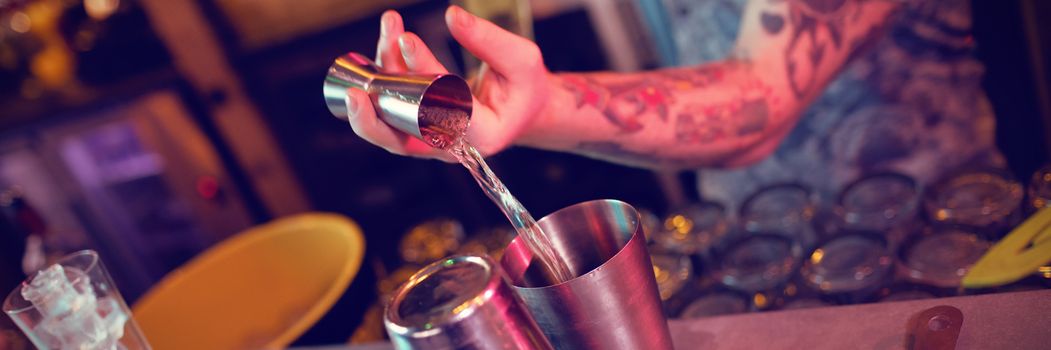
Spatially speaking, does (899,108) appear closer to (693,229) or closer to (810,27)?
(810,27)

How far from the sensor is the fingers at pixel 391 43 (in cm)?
109

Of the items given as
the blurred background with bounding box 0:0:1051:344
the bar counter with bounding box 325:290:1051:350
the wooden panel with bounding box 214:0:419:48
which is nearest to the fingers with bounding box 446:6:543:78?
the bar counter with bounding box 325:290:1051:350

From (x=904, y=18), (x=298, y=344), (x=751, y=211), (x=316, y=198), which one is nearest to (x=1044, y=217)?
(x=751, y=211)

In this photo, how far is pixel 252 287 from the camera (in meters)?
2.15

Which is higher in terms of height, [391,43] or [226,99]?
[391,43]

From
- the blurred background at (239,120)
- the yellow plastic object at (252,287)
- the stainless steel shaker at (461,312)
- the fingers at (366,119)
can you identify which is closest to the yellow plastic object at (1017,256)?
the stainless steel shaker at (461,312)

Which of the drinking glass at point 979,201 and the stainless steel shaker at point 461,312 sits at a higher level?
the stainless steel shaker at point 461,312

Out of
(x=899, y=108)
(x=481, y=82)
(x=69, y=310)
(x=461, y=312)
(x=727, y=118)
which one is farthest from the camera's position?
(x=899, y=108)

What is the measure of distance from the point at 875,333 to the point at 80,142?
173 inches

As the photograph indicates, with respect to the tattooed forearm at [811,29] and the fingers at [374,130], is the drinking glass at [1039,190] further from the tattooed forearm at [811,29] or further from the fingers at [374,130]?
the fingers at [374,130]

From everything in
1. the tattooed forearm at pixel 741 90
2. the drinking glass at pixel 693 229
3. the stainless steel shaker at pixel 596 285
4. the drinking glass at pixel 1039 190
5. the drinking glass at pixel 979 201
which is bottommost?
the drinking glass at pixel 693 229

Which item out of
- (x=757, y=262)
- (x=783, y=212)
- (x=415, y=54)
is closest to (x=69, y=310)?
(x=415, y=54)

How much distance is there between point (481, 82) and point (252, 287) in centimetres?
128

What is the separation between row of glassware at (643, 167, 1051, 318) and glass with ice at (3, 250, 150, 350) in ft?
3.20
